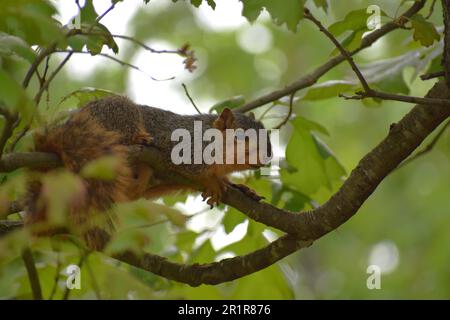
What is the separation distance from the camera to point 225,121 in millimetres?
3252

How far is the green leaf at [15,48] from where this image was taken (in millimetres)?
2010

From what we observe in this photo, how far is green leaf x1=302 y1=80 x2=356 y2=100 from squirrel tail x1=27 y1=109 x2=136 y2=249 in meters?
1.04

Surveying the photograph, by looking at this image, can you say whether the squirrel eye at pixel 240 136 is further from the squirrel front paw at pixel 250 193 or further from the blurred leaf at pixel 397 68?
the blurred leaf at pixel 397 68

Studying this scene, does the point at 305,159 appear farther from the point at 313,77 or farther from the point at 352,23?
the point at 352,23

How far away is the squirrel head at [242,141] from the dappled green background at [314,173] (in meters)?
0.11

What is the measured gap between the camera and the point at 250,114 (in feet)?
11.6

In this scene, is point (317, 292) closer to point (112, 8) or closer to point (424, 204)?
point (424, 204)

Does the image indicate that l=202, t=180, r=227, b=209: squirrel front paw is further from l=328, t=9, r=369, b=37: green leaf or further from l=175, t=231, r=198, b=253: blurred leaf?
l=328, t=9, r=369, b=37: green leaf

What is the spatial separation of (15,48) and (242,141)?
4.50 ft

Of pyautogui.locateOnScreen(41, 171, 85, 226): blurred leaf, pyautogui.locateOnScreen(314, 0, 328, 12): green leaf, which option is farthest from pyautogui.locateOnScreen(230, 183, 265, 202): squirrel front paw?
pyautogui.locateOnScreen(41, 171, 85, 226): blurred leaf

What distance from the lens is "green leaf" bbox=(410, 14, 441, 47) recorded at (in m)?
2.61

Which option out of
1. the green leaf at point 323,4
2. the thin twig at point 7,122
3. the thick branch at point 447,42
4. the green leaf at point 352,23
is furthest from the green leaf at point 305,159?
the thin twig at point 7,122

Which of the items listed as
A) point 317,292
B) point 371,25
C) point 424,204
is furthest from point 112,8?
point 317,292

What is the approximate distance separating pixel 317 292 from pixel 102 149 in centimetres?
789
